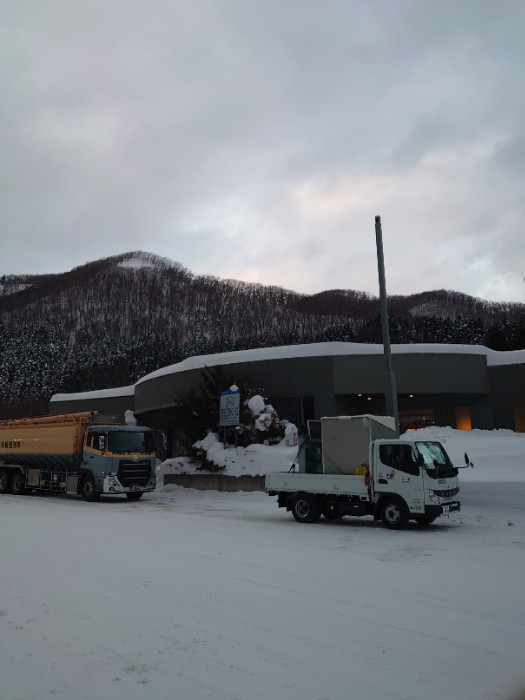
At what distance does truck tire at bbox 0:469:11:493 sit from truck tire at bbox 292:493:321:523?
53.3 feet

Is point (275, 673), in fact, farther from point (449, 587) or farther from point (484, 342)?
point (484, 342)

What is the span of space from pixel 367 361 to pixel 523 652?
2666 centimetres

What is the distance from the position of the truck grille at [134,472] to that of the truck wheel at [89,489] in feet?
3.51

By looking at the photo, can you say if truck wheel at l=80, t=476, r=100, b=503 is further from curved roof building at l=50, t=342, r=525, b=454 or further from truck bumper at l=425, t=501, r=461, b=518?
Answer: truck bumper at l=425, t=501, r=461, b=518

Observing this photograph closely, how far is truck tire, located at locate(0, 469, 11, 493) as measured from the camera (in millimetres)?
25922

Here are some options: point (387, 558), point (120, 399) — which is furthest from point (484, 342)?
point (387, 558)

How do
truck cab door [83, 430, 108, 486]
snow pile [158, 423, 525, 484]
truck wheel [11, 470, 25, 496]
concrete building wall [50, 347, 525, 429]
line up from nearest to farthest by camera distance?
snow pile [158, 423, 525, 484] → truck cab door [83, 430, 108, 486] → truck wheel [11, 470, 25, 496] → concrete building wall [50, 347, 525, 429]

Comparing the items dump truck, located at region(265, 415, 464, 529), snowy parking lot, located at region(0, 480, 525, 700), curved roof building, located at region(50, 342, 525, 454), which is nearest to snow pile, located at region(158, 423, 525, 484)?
curved roof building, located at region(50, 342, 525, 454)

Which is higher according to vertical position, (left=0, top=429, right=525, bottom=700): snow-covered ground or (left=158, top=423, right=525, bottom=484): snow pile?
(left=158, top=423, right=525, bottom=484): snow pile

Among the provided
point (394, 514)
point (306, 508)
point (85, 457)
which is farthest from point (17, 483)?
point (394, 514)

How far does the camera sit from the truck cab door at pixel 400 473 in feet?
43.7

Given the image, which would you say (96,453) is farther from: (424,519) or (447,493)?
(447,493)

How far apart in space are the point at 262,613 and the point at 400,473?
7557 mm

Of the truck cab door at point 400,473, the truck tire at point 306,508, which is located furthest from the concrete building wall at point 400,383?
the truck cab door at point 400,473
